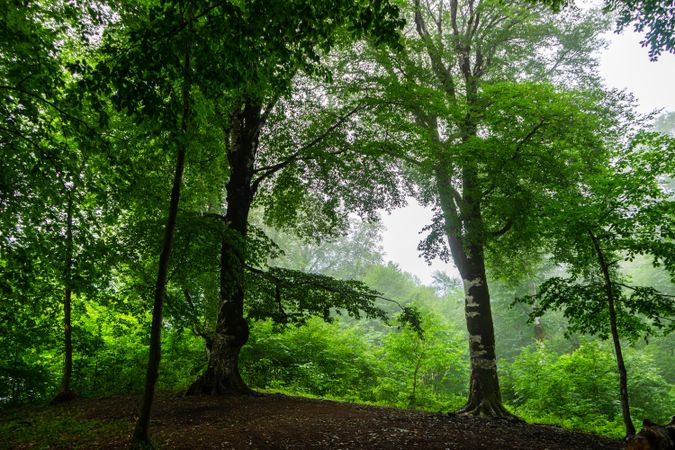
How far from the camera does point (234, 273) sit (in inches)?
259

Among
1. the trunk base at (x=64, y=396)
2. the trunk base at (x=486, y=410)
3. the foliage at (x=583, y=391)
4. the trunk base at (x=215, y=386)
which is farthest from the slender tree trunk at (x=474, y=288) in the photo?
the trunk base at (x=64, y=396)

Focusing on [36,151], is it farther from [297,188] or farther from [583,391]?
[583,391]

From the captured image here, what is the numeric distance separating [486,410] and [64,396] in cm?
967

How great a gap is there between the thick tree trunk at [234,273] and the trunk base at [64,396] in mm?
3025

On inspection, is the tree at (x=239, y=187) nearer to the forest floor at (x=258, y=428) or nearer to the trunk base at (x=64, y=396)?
the forest floor at (x=258, y=428)

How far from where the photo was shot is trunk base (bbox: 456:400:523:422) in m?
8.23

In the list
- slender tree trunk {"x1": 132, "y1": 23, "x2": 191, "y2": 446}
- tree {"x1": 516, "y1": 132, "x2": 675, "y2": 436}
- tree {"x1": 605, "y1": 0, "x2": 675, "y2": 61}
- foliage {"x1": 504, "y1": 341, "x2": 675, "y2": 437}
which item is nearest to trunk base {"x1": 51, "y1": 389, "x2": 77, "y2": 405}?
slender tree trunk {"x1": 132, "y1": 23, "x2": 191, "y2": 446}

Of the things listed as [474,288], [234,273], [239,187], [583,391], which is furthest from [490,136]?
[583,391]

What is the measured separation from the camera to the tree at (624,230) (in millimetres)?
5422

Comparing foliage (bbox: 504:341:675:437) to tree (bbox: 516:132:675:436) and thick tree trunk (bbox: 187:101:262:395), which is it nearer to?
tree (bbox: 516:132:675:436)

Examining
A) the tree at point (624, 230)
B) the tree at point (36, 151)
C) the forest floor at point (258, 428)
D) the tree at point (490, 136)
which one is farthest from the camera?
the tree at point (490, 136)

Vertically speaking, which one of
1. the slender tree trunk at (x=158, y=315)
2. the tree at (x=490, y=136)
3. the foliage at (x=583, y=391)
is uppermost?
the tree at (x=490, y=136)

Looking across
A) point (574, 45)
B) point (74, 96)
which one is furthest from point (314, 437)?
point (574, 45)

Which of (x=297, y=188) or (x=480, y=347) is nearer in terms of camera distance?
(x=480, y=347)
